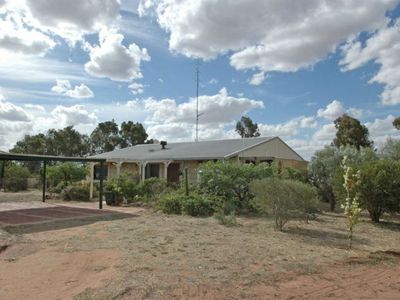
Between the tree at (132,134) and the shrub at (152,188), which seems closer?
the shrub at (152,188)

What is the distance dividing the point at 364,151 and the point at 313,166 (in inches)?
88.4

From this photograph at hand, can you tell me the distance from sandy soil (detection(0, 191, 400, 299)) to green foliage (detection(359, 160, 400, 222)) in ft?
5.23

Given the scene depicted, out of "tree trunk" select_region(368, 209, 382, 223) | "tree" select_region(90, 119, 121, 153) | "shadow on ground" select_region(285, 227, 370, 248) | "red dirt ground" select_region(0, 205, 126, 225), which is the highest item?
"tree" select_region(90, 119, 121, 153)

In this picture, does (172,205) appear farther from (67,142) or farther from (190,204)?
(67,142)

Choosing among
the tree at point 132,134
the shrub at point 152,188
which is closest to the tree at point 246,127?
the tree at point 132,134

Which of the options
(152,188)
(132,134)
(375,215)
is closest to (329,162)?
(375,215)

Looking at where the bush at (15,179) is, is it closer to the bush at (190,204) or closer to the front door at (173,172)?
the front door at (173,172)

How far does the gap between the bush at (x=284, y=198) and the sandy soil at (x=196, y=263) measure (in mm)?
507

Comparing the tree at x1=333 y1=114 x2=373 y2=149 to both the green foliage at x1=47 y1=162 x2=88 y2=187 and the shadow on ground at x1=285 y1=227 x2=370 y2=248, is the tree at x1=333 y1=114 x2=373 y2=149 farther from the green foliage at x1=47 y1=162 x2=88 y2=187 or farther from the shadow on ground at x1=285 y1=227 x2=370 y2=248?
the shadow on ground at x1=285 y1=227 x2=370 y2=248

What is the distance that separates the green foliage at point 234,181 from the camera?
16422mm

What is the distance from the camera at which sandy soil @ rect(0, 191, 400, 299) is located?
618 cm

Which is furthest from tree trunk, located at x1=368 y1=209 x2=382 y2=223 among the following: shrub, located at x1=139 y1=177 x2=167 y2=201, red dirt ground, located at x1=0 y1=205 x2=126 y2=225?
shrub, located at x1=139 y1=177 x2=167 y2=201

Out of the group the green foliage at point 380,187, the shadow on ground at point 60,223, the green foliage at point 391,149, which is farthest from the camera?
the green foliage at point 391,149

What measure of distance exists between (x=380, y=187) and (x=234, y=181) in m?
5.23
